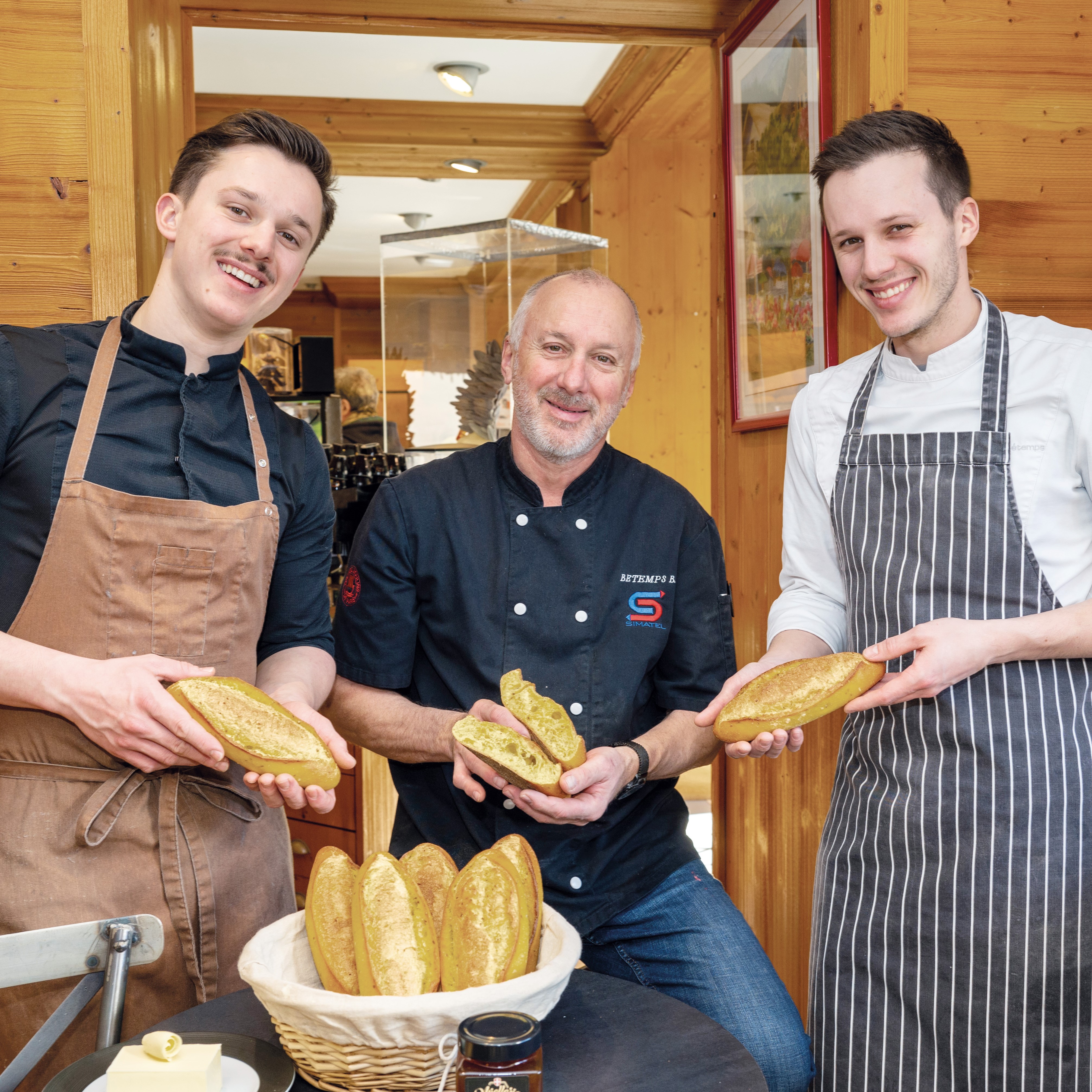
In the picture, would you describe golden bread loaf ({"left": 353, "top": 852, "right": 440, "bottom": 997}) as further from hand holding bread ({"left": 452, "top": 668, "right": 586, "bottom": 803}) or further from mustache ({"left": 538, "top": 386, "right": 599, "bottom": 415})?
mustache ({"left": 538, "top": 386, "right": 599, "bottom": 415})

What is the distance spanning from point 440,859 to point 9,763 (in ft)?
2.17

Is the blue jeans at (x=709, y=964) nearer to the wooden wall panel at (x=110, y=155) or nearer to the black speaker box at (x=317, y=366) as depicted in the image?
the wooden wall panel at (x=110, y=155)

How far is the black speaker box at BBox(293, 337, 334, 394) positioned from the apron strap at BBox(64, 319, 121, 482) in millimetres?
2118

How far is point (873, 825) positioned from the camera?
1586 mm

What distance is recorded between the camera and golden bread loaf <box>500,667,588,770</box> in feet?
4.81

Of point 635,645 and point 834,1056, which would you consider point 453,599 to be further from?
point 834,1056

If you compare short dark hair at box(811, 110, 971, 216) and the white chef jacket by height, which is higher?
short dark hair at box(811, 110, 971, 216)

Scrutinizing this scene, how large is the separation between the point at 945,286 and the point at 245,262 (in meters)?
1.05

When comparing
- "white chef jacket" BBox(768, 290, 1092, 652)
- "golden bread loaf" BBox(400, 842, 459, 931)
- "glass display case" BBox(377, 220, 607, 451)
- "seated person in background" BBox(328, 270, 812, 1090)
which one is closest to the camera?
"golden bread loaf" BBox(400, 842, 459, 931)

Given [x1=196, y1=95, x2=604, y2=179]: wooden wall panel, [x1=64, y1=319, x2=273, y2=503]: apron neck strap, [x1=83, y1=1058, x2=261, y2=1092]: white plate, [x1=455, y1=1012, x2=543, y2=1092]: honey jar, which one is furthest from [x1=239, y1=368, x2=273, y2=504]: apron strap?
[x1=196, y1=95, x2=604, y2=179]: wooden wall panel

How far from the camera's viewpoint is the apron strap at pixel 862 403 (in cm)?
172

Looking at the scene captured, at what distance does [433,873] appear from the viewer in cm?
120

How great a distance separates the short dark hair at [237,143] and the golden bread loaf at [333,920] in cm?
101

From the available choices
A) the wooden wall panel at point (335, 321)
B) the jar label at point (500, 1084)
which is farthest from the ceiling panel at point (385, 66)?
the wooden wall panel at point (335, 321)
